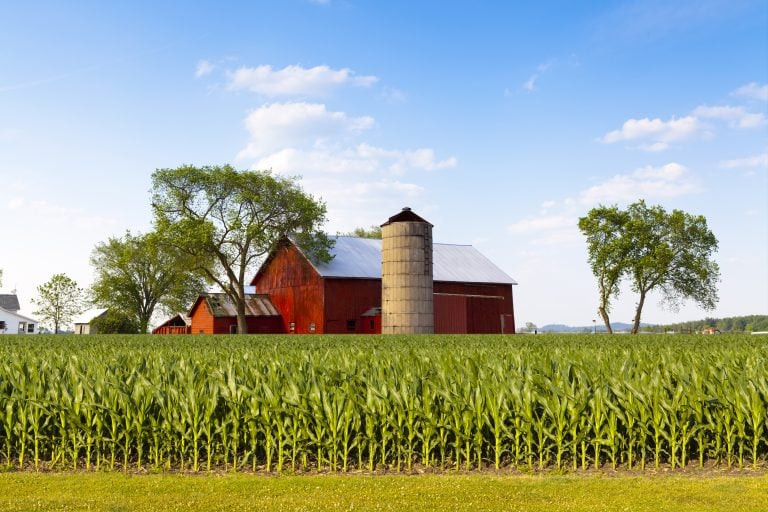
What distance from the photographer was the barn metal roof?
54.2m

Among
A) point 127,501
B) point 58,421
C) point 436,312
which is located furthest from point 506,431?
point 436,312

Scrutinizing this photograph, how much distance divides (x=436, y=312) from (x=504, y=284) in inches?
311

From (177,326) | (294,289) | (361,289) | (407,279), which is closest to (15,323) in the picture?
(177,326)

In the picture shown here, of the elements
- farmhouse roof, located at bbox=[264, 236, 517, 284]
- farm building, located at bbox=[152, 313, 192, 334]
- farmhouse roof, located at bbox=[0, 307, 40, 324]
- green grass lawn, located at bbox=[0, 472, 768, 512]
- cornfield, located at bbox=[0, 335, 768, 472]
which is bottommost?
green grass lawn, located at bbox=[0, 472, 768, 512]

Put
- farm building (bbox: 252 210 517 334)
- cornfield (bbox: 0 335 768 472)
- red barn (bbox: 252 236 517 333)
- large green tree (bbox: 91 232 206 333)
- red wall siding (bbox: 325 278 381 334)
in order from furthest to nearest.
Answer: large green tree (bbox: 91 232 206 333), red barn (bbox: 252 236 517 333), red wall siding (bbox: 325 278 381 334), farm building (bbox: 252 210 517 334), cornfield (bbox: 0 335 768 472)

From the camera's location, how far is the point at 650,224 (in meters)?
70.9

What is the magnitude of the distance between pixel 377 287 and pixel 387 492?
152 ft

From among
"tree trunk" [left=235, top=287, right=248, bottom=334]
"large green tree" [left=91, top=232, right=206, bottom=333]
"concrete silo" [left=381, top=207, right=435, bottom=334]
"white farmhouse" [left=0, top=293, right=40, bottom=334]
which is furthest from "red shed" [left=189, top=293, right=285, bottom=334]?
"white farmhouse" [left=0, top=293, right=40, bottom=334]

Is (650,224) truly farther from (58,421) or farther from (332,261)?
(58,421)

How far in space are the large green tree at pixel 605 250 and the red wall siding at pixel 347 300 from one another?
28027 millimetres

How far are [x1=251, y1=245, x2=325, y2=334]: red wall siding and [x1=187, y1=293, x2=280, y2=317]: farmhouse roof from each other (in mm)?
662

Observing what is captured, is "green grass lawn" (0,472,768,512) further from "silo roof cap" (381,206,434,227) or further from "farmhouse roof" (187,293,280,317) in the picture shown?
"farmhouse roof" (187,293,280,317)

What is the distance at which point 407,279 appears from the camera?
156ft

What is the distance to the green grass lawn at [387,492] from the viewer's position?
23.4ft
